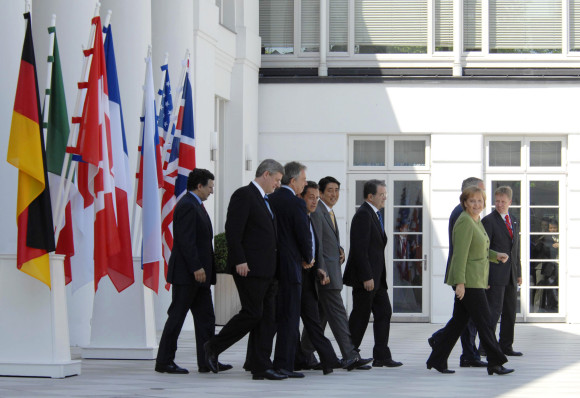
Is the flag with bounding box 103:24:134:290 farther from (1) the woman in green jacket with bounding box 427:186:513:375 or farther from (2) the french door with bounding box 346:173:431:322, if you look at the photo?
(2) the french door with bounding box 346:173:431:322

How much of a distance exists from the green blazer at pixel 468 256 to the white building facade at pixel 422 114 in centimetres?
845

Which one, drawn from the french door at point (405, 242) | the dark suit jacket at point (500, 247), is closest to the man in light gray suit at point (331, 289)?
the dark suit jacket at point (500, 247)

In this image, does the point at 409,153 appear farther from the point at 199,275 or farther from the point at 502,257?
the point at 199,275

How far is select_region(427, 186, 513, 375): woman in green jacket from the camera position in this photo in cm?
1017

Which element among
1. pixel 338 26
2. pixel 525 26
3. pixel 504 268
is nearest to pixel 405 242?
pixel 338 26

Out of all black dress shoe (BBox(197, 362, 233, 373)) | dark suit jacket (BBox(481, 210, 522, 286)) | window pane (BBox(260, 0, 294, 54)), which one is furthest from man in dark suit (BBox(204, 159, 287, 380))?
window pane (BBox(260, 0, 294, 54))

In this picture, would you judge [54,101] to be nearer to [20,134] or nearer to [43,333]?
[20,134]

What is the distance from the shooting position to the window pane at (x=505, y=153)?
1923 cm

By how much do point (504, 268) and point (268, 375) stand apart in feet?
11.5

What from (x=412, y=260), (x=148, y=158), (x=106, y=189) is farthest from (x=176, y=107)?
(x=412, y=260)

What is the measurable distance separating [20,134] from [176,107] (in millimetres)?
4387

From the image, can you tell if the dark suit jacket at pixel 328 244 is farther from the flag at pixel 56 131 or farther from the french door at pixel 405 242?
the french door at pixel 405 242

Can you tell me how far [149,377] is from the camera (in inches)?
382

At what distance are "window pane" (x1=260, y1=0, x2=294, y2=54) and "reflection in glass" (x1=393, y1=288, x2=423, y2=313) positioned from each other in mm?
4442
